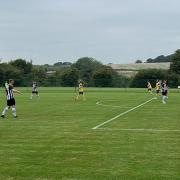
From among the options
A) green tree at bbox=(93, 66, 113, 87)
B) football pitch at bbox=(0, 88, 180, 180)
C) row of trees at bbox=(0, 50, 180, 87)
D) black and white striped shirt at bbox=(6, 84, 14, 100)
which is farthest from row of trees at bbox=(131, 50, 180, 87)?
football pitch at bbox=(0, 88, 180, 180)

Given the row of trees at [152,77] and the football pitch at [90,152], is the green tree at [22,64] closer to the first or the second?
the row of trees at [152,77]

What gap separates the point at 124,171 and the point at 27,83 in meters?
88.1

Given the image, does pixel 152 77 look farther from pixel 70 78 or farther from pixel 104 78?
pixel 70 78

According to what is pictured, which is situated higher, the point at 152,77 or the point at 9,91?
the point at 152,77

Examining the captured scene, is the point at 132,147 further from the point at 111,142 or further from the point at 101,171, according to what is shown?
the point at 101,171

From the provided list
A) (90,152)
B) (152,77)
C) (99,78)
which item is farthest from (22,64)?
(90,152)

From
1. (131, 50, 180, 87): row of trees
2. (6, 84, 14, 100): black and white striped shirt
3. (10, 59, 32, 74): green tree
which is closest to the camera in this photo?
(6, 84, 14, 100): black and white striped shirt

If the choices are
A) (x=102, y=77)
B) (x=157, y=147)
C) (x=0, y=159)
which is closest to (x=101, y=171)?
(x=0, y=159)

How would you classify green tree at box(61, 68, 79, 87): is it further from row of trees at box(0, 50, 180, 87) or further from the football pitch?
the football pitch

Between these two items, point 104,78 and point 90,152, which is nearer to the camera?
point 90,152

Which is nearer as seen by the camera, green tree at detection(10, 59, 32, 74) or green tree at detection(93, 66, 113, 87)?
green tree at detection(93, 66, 113, 87)

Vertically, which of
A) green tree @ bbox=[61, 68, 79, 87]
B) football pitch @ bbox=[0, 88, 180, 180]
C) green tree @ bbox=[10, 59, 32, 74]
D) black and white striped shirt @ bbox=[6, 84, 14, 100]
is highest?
green tree @ bbox=[10, 59, 32, 74]

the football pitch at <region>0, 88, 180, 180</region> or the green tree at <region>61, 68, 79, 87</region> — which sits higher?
the green tree at <region>61, 68, 79, 87</region>

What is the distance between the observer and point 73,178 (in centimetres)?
1002
